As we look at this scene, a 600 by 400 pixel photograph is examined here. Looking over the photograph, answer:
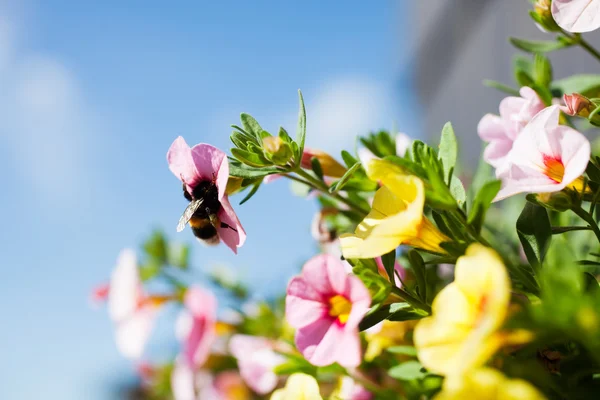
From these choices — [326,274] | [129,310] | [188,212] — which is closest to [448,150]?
[326,274]

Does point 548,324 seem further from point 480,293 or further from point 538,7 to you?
point 538,7

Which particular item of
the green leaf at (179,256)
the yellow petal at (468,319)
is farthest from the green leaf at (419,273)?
the green leaf at (179,256)

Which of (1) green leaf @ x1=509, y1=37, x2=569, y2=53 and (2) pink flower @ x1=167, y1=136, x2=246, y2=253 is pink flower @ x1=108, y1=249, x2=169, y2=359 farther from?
(1) green leaf @ x1=509, y1=37, x2=569, y2=53

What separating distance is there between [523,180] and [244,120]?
0.24 metres

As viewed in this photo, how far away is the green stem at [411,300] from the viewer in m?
0.43

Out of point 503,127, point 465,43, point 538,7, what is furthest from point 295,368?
point 465,43

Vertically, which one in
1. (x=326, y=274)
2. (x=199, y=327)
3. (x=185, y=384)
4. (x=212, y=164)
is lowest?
(x=185, y=384)

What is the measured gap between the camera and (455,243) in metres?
0.41

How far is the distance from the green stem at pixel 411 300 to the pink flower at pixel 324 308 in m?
0.04

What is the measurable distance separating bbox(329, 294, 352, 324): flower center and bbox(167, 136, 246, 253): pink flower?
0.08m

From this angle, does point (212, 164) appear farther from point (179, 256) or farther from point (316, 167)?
point (179, 256)

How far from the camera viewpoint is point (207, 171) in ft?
1.54

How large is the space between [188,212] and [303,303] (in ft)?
0.52

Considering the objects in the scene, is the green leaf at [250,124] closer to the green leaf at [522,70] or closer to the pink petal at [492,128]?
the pink petal at [492,128]
